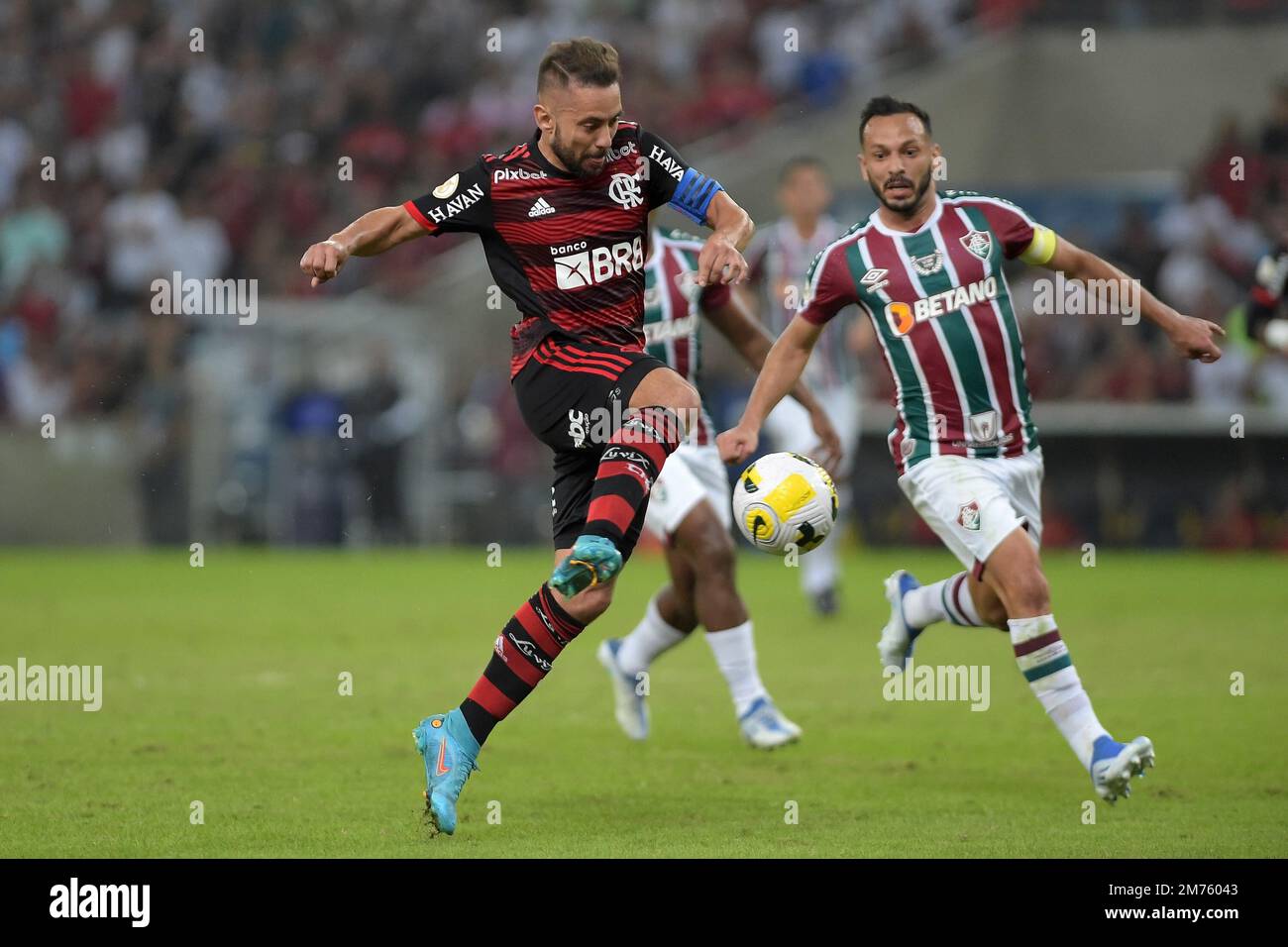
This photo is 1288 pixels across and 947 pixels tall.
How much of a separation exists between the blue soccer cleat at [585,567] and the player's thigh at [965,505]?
1778 mm

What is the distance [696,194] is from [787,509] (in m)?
1.19

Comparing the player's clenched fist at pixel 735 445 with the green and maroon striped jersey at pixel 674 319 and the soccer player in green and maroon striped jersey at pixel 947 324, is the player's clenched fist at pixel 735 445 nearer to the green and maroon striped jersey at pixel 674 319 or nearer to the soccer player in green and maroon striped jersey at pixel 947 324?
the soccer player in green and maroon striped jersey at pixel 947 324

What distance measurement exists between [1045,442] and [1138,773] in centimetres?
1288

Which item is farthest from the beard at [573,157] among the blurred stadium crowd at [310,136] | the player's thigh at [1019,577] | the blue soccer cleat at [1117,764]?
the blurred stadium crowd at [310,136]

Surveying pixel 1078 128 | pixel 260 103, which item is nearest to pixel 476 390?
pixel 260 103

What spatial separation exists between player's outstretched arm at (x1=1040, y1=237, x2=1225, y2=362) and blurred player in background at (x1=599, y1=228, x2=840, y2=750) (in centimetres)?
125

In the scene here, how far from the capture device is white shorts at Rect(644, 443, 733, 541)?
8.27 meters

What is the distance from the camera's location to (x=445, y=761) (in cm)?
609

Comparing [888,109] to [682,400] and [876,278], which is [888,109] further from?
[682,400]

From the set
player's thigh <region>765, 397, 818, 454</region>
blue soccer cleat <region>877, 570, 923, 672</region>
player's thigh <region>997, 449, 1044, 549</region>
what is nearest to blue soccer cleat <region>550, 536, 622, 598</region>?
player's thigh <region>997, 449, 1044, 549</region>

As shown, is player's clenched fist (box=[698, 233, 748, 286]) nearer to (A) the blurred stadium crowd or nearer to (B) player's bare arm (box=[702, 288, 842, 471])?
(B) player's bare arm (box=[702, 288, 842, 471])

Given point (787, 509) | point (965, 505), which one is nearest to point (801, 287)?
point (965, 505)

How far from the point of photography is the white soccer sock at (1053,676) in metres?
6.52

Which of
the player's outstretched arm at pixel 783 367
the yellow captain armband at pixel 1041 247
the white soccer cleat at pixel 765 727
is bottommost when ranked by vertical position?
the white soccer cleat at pixel 765 727
